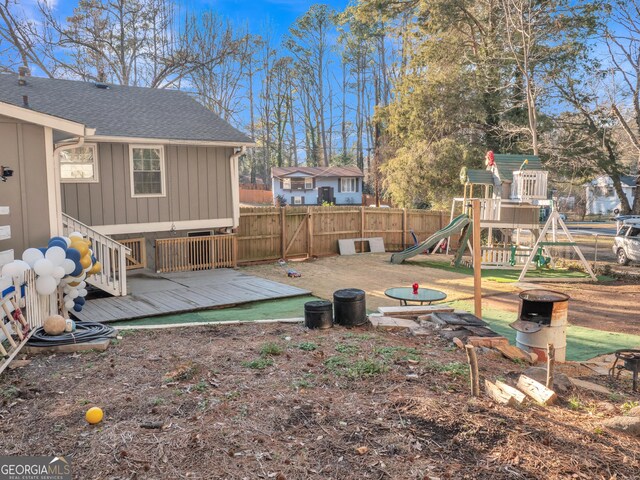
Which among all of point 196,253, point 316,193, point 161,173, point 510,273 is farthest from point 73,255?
point 316,193

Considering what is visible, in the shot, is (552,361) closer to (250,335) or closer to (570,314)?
(250,335)

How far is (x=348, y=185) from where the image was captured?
1623 inches

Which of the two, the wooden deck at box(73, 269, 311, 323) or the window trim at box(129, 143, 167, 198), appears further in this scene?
the window trim at box(129, 143, 167, 198)

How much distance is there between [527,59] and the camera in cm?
1622

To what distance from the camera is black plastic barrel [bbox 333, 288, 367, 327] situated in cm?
680

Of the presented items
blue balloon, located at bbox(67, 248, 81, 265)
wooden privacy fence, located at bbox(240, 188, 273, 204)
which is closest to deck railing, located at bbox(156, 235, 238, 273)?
blue balloon, located at bbox(67, 248, 81, 265)

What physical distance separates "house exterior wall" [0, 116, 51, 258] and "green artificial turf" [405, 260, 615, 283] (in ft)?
33.3

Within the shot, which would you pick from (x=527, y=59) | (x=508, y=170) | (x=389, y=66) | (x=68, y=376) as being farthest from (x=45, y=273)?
(x=389, y=66)

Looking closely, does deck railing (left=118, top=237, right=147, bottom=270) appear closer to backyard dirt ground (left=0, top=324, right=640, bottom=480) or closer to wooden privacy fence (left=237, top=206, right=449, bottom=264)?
wooden privacy fence (left=237, top=206, right=449, bottom=264)

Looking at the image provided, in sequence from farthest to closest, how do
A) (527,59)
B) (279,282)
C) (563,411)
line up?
1. (527,59)
2. (279,282)
3. (563,411)

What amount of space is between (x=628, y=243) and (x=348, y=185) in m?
27.6

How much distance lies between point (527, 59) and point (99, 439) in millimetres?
17197

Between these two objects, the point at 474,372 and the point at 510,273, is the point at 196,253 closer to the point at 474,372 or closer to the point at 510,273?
the point at 510,273

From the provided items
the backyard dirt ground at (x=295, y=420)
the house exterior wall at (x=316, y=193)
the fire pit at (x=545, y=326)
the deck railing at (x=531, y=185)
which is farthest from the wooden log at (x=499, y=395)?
the house exterior wall at (x=316, y=193)
